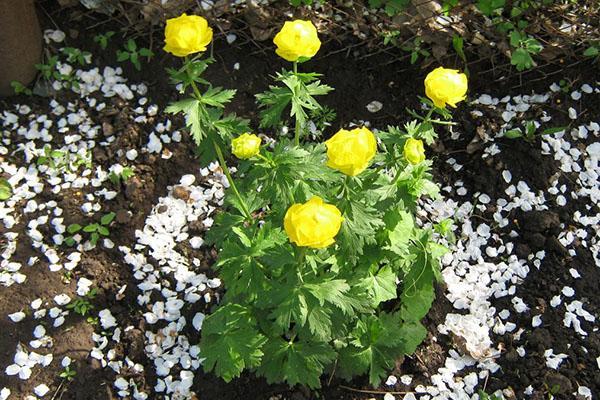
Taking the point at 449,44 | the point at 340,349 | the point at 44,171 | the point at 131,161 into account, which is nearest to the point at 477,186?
the point at 449,44

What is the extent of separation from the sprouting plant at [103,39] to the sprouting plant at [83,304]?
3.87ft

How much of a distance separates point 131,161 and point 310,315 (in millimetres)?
1358

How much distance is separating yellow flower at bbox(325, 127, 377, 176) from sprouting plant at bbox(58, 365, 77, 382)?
57.4 inches

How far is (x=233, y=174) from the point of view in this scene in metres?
2.90

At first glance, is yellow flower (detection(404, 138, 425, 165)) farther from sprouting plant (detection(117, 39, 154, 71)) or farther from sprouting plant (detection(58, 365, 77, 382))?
sprouting plant (detection(117, 39, 154, 71))

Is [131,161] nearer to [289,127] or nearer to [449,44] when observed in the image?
[289,127]

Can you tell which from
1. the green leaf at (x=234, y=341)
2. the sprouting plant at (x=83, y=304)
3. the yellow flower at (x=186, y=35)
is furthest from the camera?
the sprouting plant at (x=83, y=304)

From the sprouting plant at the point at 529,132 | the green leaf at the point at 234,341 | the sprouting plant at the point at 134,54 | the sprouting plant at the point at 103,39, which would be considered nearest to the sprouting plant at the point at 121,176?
the sprouting plant at the point at 134,54

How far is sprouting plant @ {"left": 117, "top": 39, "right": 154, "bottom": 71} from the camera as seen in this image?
3.09 metres

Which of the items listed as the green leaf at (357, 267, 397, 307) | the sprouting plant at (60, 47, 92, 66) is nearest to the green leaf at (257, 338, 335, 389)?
the green leaf at (357, 267, 397, 307)

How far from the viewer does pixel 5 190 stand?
2854 mm

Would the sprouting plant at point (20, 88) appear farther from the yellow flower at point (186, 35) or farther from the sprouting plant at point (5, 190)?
the yellow flower at point (186, 35)

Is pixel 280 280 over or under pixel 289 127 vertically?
over

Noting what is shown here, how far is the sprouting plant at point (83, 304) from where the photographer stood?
2.60 metres
